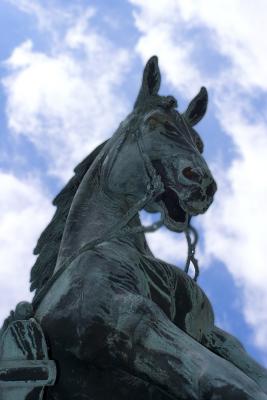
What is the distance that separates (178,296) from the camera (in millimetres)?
4766

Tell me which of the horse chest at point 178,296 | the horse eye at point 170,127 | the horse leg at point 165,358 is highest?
the horse eye at point 170,127

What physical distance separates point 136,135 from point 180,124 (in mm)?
310

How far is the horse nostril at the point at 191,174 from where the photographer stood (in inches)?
187

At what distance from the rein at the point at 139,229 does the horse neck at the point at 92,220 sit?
42mm

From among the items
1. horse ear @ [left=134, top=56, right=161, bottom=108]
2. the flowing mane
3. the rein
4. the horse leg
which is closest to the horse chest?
the rein

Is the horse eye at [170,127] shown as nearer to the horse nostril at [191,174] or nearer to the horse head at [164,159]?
the horse head at [164,159]

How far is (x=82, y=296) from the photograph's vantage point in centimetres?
425

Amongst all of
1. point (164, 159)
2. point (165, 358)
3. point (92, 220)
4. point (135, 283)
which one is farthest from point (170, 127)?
point (165, 358)

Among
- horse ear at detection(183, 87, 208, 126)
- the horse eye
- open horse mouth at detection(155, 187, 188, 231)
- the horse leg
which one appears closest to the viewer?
the horse leg

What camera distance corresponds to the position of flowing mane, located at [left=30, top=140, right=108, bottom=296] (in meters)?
5.29

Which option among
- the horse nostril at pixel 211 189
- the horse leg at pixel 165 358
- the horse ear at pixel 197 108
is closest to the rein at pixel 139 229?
the horse nostril at pixel 211 189

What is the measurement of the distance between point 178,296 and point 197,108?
5.00 ft

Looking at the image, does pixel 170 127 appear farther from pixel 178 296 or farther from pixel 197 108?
pixel 178 296

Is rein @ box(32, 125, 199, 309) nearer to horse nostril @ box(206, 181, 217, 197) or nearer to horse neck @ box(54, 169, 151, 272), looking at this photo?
horse neck @ box(54, 169, 151, 272)
